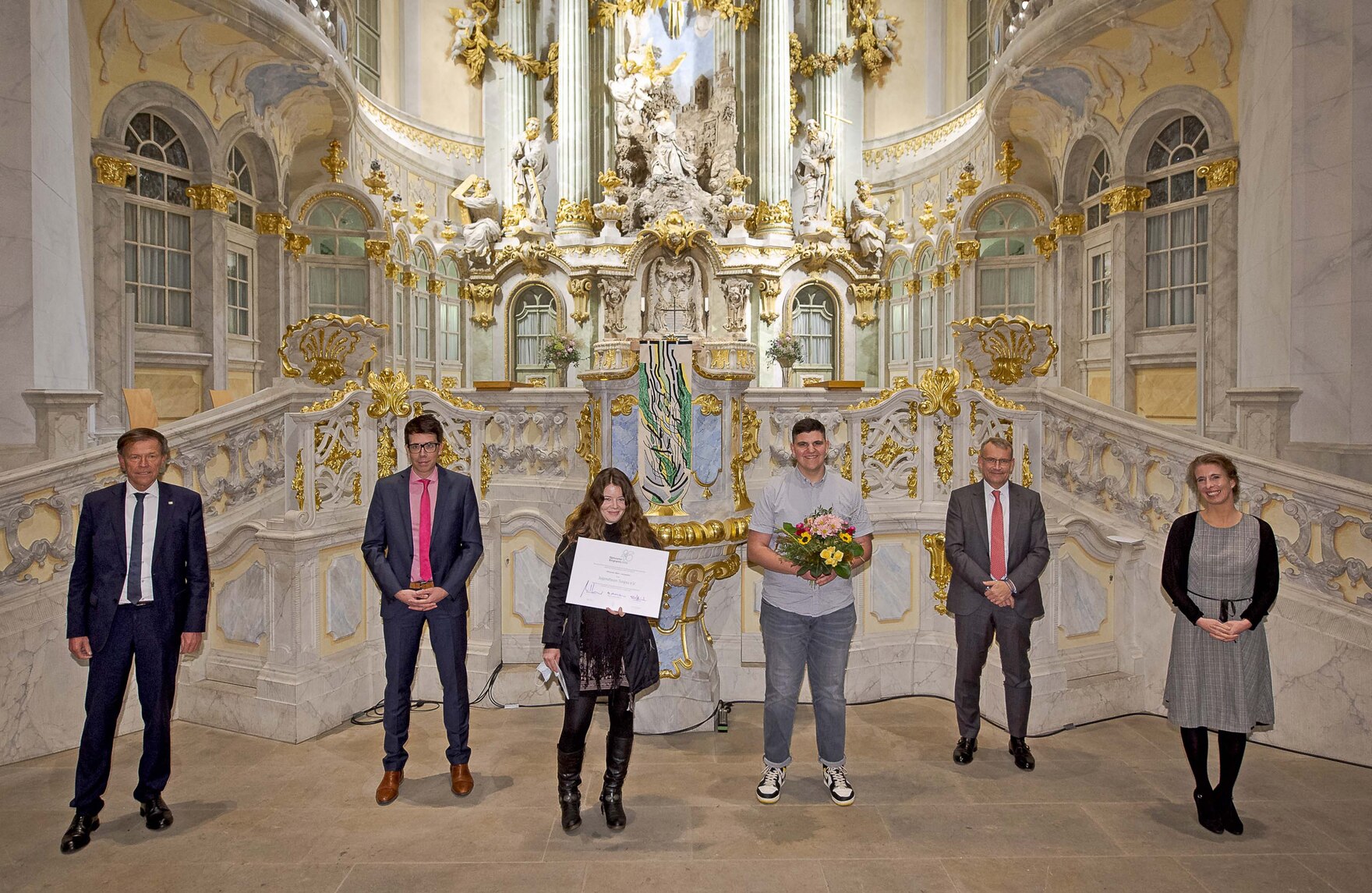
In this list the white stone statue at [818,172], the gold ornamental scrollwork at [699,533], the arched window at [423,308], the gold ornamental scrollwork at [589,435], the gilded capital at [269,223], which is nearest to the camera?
the gold ornamental scrollwork at [699,533]

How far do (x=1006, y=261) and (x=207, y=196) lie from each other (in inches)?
487

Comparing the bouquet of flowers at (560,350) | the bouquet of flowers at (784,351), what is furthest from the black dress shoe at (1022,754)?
the bouquet of flowers at (560,350)

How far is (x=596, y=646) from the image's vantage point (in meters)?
4.01

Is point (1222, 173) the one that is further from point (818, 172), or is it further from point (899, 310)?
point (818, 172)

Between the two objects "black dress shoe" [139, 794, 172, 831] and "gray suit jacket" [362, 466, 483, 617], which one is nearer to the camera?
"black dress shoe" [139, 794, 172, 831]

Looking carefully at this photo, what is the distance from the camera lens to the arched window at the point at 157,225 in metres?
11.2

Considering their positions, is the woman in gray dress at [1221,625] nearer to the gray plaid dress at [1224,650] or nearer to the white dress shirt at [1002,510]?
the gray plaid dress at [1224,650]

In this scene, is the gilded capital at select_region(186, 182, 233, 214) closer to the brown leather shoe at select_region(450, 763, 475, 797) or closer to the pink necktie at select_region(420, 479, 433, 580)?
the pink necktie at select_region(420, 479, 433, 580)

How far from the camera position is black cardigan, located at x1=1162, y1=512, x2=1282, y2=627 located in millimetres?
4020

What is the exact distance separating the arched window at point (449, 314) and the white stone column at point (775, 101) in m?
7.00

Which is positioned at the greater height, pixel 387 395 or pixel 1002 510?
pixel 387 395

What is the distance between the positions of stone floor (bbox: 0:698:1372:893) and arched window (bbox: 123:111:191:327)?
801 cm

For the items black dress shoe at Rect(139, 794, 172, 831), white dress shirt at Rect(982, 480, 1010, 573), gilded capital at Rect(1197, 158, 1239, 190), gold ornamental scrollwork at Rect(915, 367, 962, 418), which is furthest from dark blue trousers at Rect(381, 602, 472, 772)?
gilded capital at Rect(1197, 158, 1239, 190)

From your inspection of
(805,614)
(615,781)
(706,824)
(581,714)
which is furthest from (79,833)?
(805,614)
